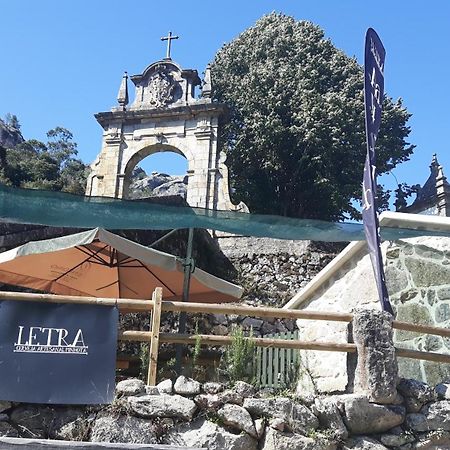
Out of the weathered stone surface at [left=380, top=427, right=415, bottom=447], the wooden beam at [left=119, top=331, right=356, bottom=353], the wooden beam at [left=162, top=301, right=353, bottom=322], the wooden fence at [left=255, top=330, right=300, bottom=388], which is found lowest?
the weathered stone surface at [left=380, top=427, right=415, bottom=447]

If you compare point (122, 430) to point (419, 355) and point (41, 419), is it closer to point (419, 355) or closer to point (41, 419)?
point (41, 419)

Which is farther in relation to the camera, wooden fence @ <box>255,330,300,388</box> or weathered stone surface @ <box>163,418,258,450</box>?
wooden fence @ <box>255,330,300,388</box>

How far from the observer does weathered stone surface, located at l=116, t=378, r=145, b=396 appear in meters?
5.05

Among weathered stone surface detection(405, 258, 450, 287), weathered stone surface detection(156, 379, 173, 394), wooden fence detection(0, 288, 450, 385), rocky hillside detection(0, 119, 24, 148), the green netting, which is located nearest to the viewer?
weathered stone surface detection(156, 379, 173, 394)

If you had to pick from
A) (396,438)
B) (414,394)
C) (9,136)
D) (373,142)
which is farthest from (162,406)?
(9,136)

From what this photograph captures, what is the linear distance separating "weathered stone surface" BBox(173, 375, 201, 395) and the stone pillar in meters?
1.45

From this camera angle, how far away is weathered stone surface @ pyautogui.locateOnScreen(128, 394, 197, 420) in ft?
16.2

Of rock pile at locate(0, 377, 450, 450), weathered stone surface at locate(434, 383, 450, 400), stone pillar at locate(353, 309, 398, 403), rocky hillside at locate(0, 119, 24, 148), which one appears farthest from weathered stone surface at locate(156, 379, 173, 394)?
rocky hillside at locate(0, 119, 24, 148)

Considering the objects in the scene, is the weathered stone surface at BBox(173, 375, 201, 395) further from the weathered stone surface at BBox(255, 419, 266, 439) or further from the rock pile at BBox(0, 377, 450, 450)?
the weathered stone surface at BBox(255, 419, 266, 439)

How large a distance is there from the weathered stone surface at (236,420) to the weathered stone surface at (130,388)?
0.66 meters

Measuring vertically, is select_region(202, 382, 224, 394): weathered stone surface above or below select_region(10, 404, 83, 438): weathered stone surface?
above

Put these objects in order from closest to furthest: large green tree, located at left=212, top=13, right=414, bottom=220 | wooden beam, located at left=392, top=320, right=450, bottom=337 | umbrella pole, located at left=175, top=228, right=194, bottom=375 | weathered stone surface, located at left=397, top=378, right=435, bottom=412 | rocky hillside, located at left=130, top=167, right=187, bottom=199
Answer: weathered stone surface, located at left=397, top=378, right=435, bottom=412, wooden beam, located at left=392, top=320, right=450, bottom=337, umbrella pole, located at left=175, top=228, right=194, bottom=375, large green tree, located at left=212, top=13, right=414, bottom=220, rocky hillside, located at left=130, top=167, right=187, bottom=199

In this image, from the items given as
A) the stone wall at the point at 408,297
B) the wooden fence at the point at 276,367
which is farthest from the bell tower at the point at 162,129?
the wooden fence at the point at 276,367

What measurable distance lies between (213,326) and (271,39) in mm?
17223
